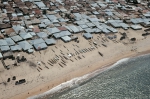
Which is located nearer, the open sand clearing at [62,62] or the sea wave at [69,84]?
the sea wave at [69,84]

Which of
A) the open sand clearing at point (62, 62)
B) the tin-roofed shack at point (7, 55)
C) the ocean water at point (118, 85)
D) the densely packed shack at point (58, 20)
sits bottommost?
the ocean water at point (118, 85)

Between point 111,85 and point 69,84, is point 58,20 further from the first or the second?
point 111,85

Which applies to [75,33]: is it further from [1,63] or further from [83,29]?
[1,63]

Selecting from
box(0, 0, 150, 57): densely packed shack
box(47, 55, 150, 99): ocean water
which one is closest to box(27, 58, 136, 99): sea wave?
box(47, 55, 150, 99): ocean water

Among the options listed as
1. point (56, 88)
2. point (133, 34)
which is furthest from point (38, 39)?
point (133, 34)

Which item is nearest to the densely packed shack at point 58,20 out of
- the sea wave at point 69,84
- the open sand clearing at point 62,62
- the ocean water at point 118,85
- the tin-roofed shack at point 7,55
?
the tin-roofed shack at point 7,55

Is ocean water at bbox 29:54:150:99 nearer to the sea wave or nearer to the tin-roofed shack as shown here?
the sea wave

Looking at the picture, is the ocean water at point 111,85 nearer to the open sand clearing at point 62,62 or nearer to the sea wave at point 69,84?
the sea wave at point 69,84
